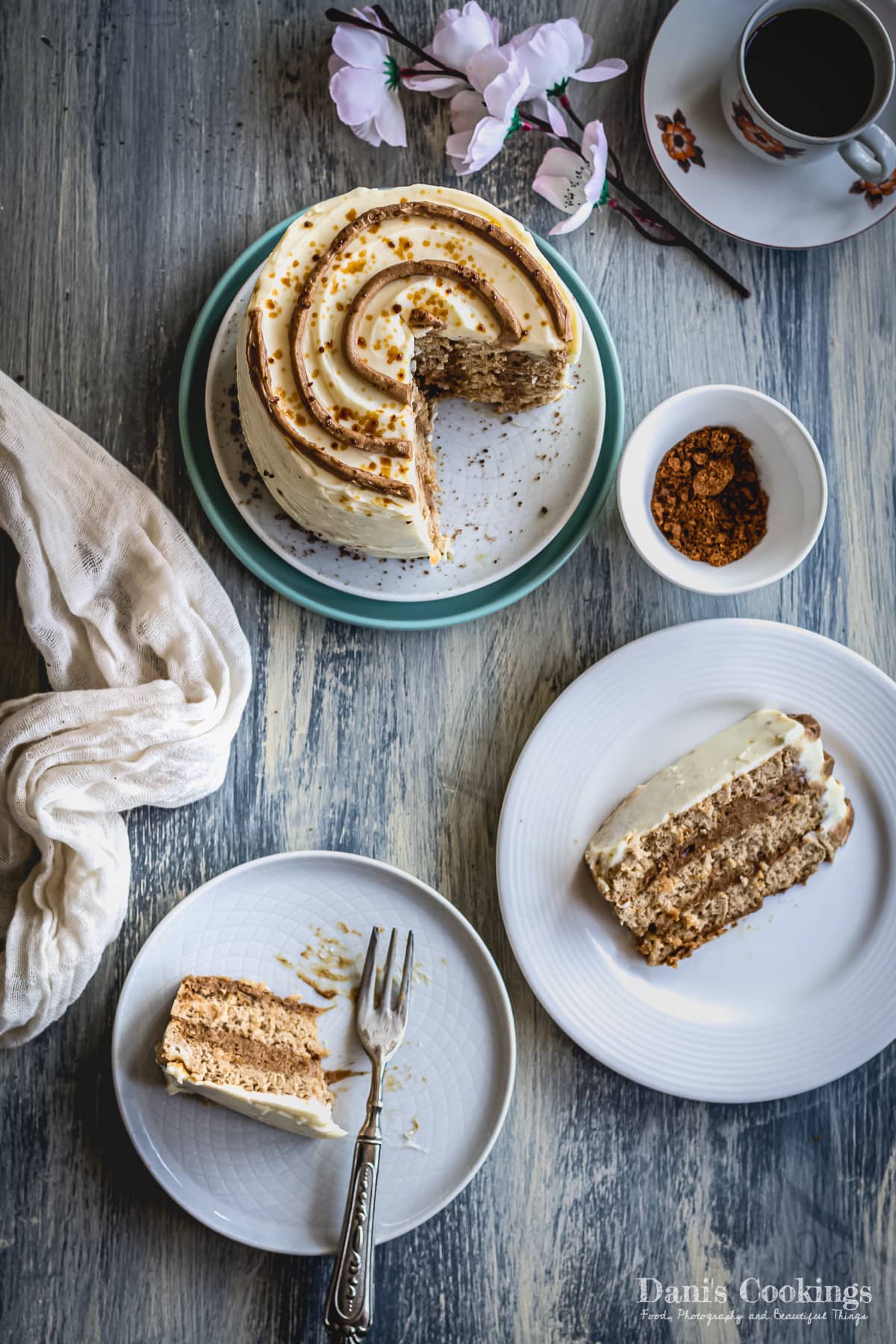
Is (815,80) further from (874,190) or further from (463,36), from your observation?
(463,36)

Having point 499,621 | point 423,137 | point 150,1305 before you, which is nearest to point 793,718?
point 499,621

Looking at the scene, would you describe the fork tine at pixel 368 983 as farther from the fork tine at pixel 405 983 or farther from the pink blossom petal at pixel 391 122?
the pink blossom petal at pixel 391 122

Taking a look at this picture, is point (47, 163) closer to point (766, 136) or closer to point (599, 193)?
point (599, 193)

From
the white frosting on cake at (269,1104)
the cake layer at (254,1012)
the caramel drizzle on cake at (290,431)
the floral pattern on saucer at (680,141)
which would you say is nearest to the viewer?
the caramel drizzle on cake at (290,431)

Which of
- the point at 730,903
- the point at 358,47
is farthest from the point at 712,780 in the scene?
the point at 358,47

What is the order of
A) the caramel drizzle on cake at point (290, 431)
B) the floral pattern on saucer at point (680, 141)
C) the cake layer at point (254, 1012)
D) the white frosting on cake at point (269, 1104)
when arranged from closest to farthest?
→ the caramel drizzle on cake at point (290, 431) < the white frosting on cake at point (269, 1104) < the cake layer at point (254, 1012) < the floral pattern on saucer at point (680, 141)

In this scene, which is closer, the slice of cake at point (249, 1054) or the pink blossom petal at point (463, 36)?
the slice of cake at point (249, 1054)

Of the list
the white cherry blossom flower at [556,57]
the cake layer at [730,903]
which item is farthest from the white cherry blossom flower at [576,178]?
the cake layer at [730,903]
